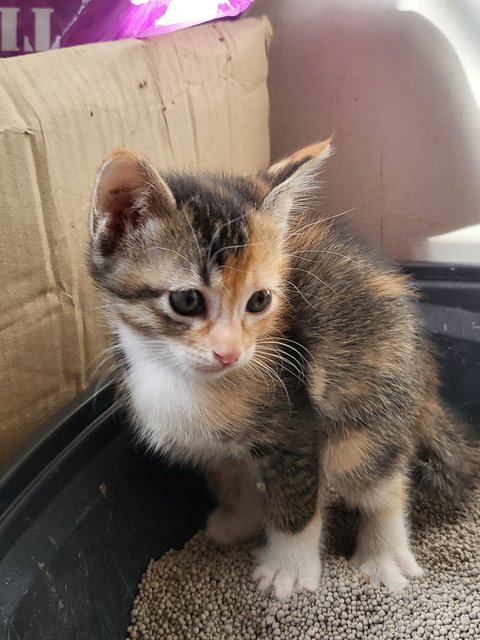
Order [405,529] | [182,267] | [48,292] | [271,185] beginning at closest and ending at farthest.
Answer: [182,267]
[271,185]
[48,292]
[405,529]

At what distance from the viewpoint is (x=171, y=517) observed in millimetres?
1366

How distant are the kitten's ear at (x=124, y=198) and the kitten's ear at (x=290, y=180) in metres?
0.17

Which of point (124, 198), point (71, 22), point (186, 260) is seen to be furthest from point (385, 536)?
point (71, 22)

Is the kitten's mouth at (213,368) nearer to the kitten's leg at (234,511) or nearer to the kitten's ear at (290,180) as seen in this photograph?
the kitten's ear at (290,180)

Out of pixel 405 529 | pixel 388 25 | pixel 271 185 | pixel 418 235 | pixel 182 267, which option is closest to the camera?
pixel 182 267

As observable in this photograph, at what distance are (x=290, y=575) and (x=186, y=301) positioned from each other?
57 cm

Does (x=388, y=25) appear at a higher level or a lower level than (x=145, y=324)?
higher

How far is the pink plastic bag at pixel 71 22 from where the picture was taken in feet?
4.73

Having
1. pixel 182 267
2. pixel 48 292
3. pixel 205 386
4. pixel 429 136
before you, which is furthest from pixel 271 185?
pixel 429 136

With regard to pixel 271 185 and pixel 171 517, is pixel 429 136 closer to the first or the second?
pixel 271 185

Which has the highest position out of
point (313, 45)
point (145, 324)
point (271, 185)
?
point (313, 45)

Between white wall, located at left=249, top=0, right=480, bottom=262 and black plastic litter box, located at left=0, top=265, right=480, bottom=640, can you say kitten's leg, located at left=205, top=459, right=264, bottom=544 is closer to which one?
black plastic litter box, located at left=0, top=265, right=480, bottom=640

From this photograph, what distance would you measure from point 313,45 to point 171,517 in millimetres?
1219

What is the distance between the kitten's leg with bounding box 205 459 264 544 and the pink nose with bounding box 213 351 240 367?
1.56 ft
